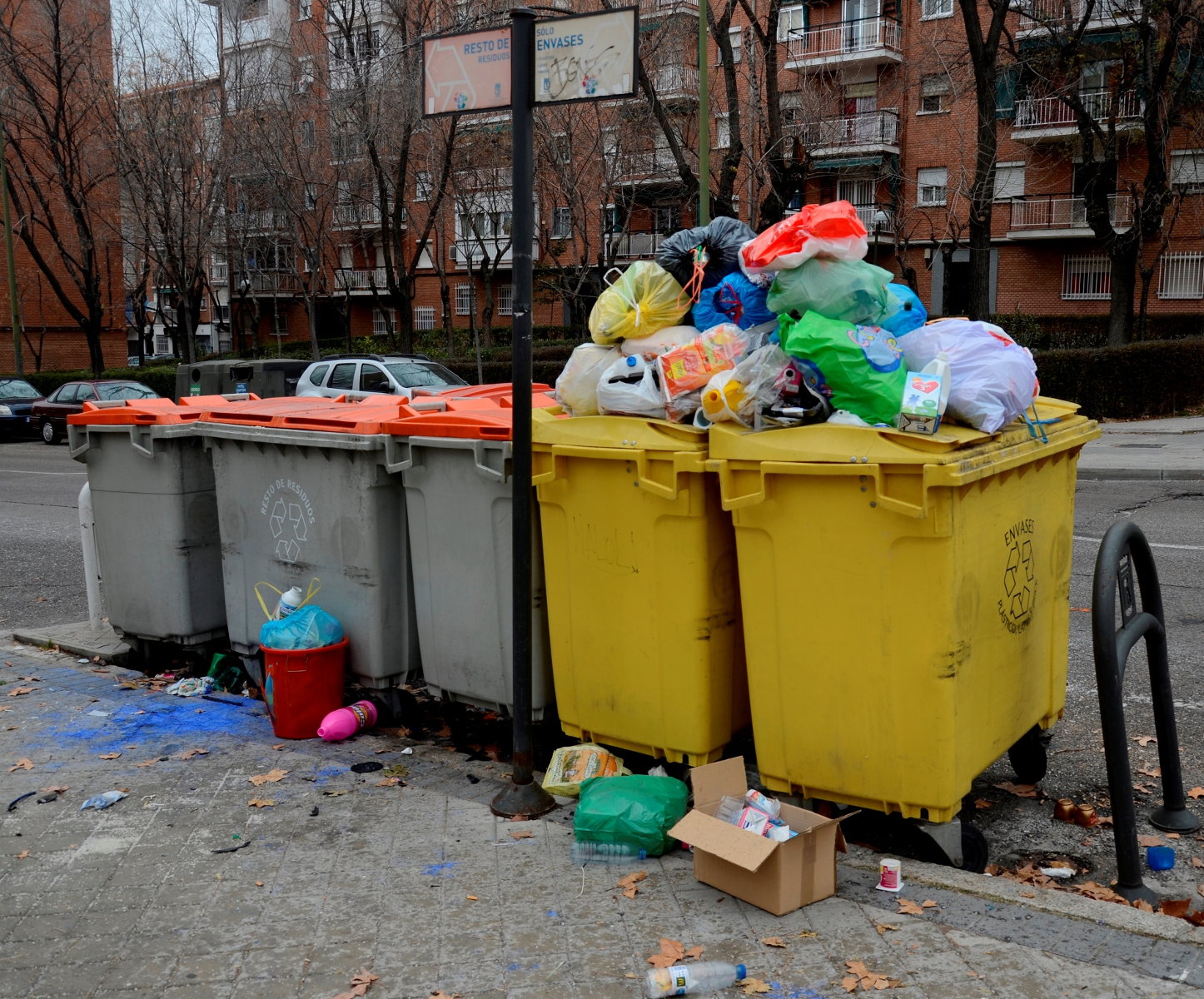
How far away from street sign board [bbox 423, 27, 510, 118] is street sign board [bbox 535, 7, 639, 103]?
0.15 meters

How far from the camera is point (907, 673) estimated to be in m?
3.57

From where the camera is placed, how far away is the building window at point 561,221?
25953mm

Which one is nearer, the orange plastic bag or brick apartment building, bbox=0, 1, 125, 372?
the orange plastic bag

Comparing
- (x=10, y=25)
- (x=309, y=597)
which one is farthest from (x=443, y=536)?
(x=10, y=25)

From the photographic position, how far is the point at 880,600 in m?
3.57

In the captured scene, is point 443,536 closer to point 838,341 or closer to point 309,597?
point 309,597

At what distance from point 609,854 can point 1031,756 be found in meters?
1.85

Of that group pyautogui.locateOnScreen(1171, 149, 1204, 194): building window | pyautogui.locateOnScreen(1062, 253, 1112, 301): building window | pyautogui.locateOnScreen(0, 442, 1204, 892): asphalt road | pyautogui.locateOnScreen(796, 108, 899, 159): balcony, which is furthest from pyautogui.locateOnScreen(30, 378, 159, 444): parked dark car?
pyautogui.locateOnScreen(1062, 253, 1112, 301): building window

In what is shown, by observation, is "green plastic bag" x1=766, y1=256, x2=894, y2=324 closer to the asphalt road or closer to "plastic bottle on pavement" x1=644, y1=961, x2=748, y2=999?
the asphalt road

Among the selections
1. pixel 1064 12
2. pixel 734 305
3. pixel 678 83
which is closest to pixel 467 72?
pixel 734 305

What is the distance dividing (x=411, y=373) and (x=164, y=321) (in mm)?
32820

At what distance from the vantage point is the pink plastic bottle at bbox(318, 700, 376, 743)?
16.8 feet

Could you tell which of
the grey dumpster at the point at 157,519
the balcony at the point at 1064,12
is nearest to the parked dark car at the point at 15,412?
the grey dumpster at the point at 157,519

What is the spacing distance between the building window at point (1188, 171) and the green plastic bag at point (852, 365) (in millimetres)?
24365
